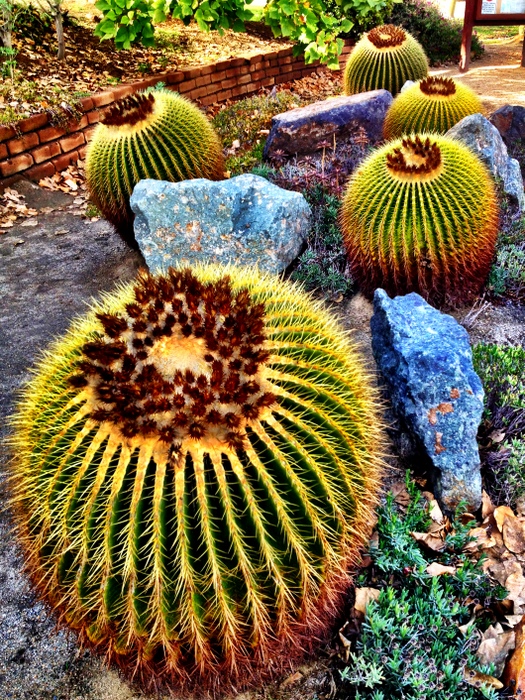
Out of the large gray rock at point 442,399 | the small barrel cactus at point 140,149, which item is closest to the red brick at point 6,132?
the small barrel cactus at point 140,149

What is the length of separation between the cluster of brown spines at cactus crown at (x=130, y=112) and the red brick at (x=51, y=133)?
242cm

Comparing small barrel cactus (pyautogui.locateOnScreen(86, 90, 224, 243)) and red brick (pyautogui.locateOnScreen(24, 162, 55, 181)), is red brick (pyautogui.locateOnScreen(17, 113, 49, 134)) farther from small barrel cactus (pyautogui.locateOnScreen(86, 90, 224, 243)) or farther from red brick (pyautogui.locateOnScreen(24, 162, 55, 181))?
small barrel cactus (pyautogui.locateOnScreen(86, 90, 224, 243))

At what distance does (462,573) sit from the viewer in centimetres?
242

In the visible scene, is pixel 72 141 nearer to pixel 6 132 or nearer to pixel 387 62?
pixel 6 132

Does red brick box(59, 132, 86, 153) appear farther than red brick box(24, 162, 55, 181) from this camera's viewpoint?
Yes

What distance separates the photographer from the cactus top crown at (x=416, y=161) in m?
3.86

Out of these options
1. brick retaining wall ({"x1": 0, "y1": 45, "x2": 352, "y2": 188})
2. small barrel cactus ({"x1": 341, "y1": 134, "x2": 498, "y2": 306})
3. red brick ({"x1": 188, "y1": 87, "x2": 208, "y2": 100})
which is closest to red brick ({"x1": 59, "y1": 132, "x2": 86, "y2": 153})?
brick retaining wall ({"x1": 0, "y1": 45, "x2": 352, "y2": 188})

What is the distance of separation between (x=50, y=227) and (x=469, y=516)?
4942 millimetres

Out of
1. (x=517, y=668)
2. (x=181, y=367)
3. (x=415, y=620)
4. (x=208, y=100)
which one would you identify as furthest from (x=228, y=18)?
(x=517, y=668)

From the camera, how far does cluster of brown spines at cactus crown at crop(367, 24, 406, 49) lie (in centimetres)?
749

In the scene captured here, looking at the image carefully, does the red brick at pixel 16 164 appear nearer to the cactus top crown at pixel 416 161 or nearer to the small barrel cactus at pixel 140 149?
the small barrel cactus at pixel 140 149

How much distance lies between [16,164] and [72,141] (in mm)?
839

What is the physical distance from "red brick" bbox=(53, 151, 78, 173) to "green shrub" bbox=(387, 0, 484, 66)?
8.61m

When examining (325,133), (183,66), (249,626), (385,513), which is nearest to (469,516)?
(385,513)
